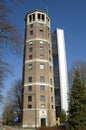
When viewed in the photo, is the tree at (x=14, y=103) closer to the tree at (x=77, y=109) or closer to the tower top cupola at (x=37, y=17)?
the tower top cupola at (x=37, y=17)

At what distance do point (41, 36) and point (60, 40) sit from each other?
10.8 m

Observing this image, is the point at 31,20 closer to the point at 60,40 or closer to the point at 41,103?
the point at 60,40

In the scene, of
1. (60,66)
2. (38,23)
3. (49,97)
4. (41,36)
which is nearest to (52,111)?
(49,97)

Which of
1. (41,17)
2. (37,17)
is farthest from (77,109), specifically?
(41,17)

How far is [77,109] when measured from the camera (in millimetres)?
23562

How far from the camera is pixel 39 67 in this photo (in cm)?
6391

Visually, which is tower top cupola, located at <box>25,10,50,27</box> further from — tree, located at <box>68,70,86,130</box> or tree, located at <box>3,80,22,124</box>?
tree, located at <box>68,70,86,130</box>

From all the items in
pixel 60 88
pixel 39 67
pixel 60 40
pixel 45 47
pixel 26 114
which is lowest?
pixel 26 114

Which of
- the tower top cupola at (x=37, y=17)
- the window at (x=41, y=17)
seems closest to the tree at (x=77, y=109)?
the tower top cupola at (x=37, y=17)

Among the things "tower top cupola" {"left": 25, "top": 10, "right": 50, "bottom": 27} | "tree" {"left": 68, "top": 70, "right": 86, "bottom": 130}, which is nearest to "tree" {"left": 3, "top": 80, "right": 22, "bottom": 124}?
"tower top cupola" {"left": 25, "top": 10, "right": 50, "bottom": 27}

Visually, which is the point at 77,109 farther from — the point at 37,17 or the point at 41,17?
the point at 41,17

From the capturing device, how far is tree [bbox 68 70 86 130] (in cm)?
2297

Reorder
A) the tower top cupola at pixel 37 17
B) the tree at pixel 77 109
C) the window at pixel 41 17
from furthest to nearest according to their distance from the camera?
the window at pixel 41 17, the tower top cupola at pixel 37 17, the tree at pixel 77 109

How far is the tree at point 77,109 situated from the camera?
75.4 ft
